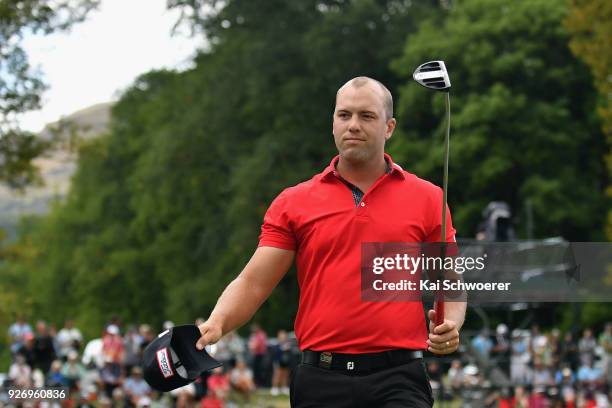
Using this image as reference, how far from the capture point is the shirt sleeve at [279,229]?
652 centimetres

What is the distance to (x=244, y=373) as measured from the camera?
85.9 feet

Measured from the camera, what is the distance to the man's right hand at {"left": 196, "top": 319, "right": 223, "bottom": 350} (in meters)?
6.31

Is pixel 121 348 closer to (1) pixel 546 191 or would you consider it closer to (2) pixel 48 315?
(1) pixel 546 191

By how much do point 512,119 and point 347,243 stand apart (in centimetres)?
3757

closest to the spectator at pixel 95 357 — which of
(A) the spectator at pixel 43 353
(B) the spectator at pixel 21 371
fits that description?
(A) the spectator at pixel 43 353

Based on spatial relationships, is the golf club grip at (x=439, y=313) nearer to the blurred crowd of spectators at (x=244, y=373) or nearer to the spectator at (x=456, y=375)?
the blurred crowd of spectators at (x=244, y=373)

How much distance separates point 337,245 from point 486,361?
19043 millimetres

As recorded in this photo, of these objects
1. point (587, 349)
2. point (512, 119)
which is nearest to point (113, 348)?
point (587, 349)

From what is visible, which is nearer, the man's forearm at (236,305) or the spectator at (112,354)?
the man's forearm at (236,305)

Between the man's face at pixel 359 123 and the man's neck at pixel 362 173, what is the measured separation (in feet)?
0.20

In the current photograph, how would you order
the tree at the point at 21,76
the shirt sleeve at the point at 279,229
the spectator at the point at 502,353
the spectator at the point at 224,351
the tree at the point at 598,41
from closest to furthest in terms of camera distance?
the shirt sleeve at the point at 279,229 < the tree at the point at 21,76 < the spectator at the point at 224,351 < the spectator at the point at 502,353 < the tree at the point at 598,41

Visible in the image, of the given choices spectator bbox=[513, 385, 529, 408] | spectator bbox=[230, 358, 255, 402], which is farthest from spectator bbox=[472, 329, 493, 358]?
spectator bbox=[230, 358, 255, 402]

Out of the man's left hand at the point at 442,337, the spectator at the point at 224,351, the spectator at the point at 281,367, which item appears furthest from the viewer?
the spectator at the point at 281,367

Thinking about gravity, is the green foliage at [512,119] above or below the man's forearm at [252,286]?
above
